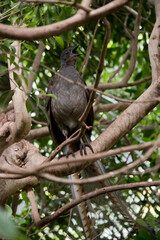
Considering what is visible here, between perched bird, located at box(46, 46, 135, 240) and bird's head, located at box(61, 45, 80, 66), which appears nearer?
perched bird, located at box(46, 46, 135, 240)

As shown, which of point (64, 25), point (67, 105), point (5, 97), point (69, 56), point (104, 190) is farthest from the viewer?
point (69, 56)

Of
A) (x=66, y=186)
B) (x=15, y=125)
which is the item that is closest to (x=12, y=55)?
(x=15, y=125)

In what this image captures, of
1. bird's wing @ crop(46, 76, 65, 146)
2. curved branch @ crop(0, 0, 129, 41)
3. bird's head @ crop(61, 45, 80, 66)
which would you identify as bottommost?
bird's wing @ crop(46, 76, 65, 146)

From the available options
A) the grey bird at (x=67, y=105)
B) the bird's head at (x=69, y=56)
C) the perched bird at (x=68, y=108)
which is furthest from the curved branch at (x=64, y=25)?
the bird's head at (x=69, y=56)

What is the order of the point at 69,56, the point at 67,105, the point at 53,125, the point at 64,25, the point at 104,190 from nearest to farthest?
the point at 64,25 → the point at 104,190 → the point at 67,105 → the point at 53,125 → the point at 69,56

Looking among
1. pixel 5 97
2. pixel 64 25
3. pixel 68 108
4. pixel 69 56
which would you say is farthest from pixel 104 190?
pixel 69 56

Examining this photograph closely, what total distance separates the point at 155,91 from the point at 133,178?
8.41 ft

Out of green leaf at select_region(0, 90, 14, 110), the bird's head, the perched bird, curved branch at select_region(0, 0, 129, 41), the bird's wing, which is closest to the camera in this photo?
curved branch at select_region(0, 0, 129, 41)

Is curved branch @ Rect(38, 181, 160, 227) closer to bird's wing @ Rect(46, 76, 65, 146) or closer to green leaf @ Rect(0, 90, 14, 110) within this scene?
green leaf @ Rect(0, 90, 14, 110)

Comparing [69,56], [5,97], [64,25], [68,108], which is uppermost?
[64,25]

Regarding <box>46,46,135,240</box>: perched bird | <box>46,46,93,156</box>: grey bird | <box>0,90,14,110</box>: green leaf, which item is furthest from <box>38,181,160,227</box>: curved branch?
<box>46,46,93,156</box>: grey bird

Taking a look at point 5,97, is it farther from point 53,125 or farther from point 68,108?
point 53,125

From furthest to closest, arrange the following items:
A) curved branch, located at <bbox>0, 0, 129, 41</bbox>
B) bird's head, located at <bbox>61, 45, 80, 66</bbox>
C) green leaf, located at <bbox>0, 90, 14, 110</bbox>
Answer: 1. bird's head, located at <bbox>61, 45, 80, 66</bbox>
2. green leaf, located at <bbox>0, 90, 14, 110</bbox>
3. curved branch, located at <bbox>0, 0, 129, 41</bbox>

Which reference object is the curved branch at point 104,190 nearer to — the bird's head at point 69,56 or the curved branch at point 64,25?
the curved branch at point 64,25
